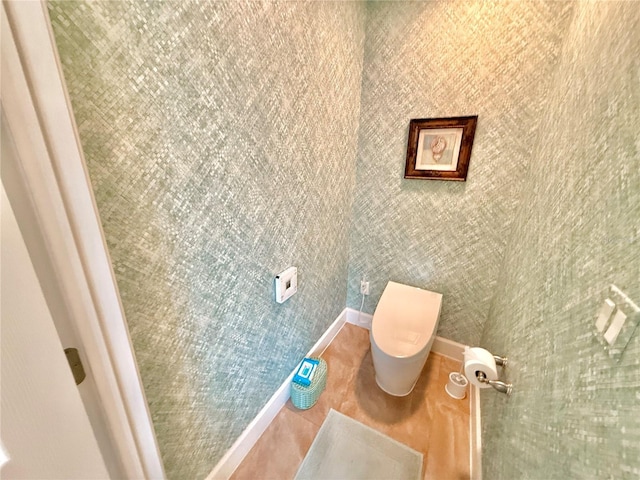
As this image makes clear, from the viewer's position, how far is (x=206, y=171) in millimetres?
709

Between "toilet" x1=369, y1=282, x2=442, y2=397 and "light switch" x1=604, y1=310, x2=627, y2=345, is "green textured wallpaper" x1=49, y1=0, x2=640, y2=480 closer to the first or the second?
"light switch" x1=604, y1=310, x2=627, y2=345

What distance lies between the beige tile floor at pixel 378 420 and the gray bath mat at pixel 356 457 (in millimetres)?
36

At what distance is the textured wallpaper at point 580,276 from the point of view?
460mm

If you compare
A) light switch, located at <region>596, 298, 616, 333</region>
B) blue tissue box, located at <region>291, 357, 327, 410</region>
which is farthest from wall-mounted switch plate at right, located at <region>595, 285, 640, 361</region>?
blue tissue box, located at <region>291, 357, 327, 410</region>

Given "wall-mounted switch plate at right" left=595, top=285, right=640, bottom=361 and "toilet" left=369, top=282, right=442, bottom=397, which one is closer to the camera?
"wall-mounted switch plate at right" left=595, top=285, right=640, bottom=361

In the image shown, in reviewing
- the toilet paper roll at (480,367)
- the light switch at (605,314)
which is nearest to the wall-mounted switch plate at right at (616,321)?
the light switch at (605,314)

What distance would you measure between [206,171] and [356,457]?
1.42 meters

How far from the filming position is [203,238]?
740mm

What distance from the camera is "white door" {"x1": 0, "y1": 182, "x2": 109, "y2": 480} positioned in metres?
0.33

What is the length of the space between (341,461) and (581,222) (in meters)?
1.35

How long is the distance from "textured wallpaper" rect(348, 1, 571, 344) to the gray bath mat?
83 centimetres

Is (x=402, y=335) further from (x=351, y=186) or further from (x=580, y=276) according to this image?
(x=351, y=186)

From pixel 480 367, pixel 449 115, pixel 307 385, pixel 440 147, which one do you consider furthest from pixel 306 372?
pixel 449 115

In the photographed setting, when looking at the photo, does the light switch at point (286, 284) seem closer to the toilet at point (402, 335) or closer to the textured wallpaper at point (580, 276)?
the toilet at point (402, 335)
